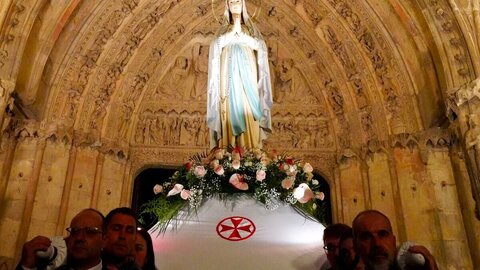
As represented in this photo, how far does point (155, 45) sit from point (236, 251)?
5.83 meters

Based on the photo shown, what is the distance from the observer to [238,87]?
510cm

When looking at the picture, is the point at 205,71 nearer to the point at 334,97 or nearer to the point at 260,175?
the point at 334,97

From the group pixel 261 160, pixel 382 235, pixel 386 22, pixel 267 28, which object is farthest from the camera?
pixel 267 28

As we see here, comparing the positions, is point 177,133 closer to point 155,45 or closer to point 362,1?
point 155,45

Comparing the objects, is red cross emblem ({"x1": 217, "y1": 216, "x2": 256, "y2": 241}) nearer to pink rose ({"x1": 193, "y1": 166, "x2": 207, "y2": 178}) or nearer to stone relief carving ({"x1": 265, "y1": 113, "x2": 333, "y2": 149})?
pink rose ({"x1": 193, "y1": 166, "x2": 207, "y2": 178})

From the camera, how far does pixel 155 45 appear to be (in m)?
8.40

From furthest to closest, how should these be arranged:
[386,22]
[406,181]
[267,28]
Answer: [267,28], [386,22], [406,181]

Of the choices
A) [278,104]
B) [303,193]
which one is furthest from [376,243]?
[278,104]

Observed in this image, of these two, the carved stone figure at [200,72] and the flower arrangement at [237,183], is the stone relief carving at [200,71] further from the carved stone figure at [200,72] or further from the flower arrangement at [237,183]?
the flower arrangement at [237,183]

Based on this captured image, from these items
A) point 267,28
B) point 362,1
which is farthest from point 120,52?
point 362,1

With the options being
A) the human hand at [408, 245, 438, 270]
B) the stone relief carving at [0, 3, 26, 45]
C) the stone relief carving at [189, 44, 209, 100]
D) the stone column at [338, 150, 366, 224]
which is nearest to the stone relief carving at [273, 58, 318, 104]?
the stone relief carving at [189, 44, 209, 100]

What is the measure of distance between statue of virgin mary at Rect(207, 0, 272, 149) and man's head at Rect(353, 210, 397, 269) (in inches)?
115

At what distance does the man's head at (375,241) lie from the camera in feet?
5.82

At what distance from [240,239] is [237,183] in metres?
0.55
